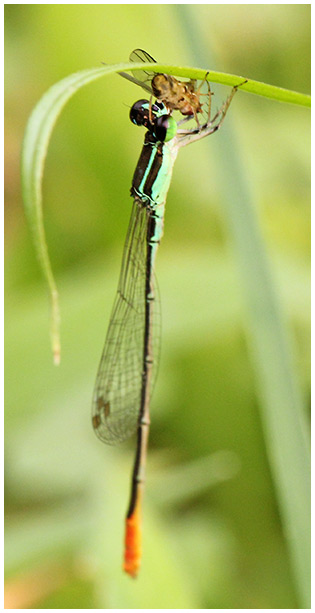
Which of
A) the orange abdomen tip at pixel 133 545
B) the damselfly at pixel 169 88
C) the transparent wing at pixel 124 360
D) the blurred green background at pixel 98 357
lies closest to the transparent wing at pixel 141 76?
the damselfly at pixel 169 88

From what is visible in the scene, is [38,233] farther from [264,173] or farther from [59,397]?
[264,173]

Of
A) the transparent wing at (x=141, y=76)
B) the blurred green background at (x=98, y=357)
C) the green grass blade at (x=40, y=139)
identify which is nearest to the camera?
the green grass blade at (x=40, y=139)

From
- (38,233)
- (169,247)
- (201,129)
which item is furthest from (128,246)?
(169,247)

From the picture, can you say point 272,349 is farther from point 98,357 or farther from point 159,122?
point 98,357

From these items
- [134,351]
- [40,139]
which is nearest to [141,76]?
[40,139]

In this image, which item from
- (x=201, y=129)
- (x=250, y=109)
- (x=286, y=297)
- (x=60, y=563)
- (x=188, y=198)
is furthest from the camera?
(x=250, y=109)

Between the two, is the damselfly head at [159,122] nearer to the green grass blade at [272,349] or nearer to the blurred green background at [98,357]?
the green grass blade at [272,349]

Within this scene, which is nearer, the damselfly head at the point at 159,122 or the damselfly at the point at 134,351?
the damselfly head at the point at 159,122
